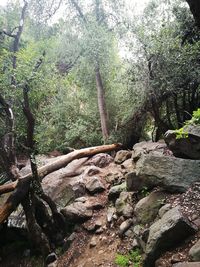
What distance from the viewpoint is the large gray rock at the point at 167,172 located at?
16.5 ft

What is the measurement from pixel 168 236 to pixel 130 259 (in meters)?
1.16

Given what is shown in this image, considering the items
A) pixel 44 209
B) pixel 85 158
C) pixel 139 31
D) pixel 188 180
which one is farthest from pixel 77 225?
pixel 139 31

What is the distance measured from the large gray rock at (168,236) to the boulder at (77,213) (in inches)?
112

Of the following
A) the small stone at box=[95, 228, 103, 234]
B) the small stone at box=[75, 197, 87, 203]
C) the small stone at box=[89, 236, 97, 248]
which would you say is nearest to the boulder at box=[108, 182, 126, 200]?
the small stone at box=[75, 197, 87, 203]

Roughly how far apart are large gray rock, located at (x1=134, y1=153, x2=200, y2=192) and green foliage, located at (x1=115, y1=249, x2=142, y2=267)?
1.37 m

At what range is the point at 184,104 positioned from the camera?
31.2 ft

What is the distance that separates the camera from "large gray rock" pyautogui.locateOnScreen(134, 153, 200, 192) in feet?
16.5

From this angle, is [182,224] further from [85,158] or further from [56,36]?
[56,36]

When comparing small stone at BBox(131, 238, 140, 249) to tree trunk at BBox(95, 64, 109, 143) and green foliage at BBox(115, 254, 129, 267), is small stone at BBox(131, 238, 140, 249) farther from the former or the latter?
tree trunk at BBox(95, 64, 109, 143)

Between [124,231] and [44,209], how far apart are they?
7.37 feet

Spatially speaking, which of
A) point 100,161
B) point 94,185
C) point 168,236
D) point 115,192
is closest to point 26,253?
point 94,185

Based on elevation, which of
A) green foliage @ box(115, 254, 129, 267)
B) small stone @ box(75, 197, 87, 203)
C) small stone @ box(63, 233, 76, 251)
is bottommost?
small stone @ box(63, 233, 76, 251)

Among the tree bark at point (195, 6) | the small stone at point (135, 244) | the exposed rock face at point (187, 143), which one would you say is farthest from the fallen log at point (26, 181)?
the tree bark at point (195, 6)

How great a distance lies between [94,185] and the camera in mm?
7691
